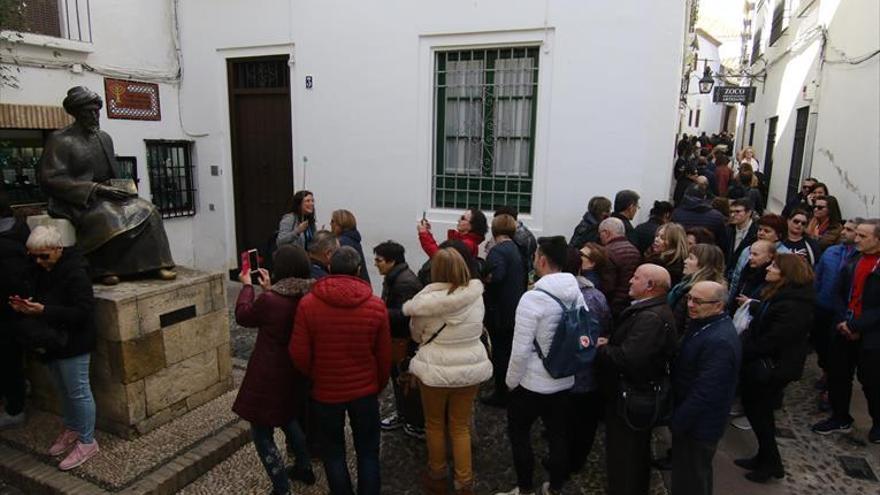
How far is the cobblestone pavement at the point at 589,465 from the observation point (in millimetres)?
3764

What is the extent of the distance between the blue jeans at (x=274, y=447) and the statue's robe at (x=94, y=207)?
183 centimetres

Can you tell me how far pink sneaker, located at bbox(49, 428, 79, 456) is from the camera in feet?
12.7

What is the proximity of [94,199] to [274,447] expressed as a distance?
7.73ft

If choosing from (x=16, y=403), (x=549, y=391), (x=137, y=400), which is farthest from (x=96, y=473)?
(x=549, y=391)

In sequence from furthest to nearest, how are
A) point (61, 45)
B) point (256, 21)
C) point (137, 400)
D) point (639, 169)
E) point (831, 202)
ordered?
point (256, 21), point (61, 45), point (639, 169), point (831, 202), point (137, 400)

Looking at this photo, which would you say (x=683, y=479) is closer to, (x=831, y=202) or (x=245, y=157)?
(x=831, y=202)

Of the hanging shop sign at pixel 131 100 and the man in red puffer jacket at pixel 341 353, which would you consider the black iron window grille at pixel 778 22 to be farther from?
the man in red puffer jacket at pixel 341 353

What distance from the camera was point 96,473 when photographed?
3.71 m

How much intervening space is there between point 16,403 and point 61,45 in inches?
176

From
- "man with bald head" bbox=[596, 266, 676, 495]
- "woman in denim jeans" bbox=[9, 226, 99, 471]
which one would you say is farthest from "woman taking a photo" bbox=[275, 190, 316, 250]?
"man with bald head" bbox=[596, 266, 676, 495]

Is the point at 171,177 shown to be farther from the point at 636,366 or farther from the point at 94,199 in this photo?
the point at 636,366

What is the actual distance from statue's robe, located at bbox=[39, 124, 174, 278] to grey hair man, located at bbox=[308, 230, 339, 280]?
4.53ft

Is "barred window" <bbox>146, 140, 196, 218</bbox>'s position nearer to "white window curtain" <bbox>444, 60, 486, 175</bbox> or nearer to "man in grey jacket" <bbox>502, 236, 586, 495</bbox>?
"white window curtain" <bbox>444, 60, 486, 175</bbox>

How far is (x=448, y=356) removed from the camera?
3.33m
